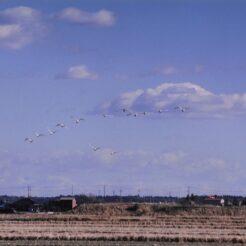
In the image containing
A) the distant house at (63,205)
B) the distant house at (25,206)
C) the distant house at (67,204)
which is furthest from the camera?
the distant house at (25,206)

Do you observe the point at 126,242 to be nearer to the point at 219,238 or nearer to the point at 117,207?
the point at 219,238

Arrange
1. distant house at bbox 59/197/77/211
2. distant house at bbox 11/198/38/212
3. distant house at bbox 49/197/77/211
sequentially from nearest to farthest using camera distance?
distant house at bbox 59/197/77/211, distant house at bbox 49/197/77/211, distant house at bbox 11/198/38/212

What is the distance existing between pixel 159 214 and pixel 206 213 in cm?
598

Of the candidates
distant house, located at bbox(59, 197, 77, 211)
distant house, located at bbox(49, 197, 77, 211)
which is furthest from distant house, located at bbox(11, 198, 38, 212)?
distant house, located at bbox(59, 197, 77, 211)

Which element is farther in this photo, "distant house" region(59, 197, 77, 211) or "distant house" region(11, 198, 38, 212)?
"distant house" region(11, 198, 38, 212)

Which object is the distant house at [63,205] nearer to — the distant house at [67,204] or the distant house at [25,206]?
the distant house at [67,204]

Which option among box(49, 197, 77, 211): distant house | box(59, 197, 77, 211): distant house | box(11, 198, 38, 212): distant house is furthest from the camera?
box(11, 198, 38, 212): distant house

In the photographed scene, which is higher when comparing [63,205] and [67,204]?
[67,204]

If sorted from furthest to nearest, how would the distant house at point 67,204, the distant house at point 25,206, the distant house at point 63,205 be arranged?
1. the distant house at point 25,206
2. the distant house at point 63,205
3. the distant house at point 67,204

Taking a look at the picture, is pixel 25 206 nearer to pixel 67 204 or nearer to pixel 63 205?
pixel 63 205

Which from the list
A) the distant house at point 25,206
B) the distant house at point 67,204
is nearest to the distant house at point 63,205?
the distant house at point 67,204

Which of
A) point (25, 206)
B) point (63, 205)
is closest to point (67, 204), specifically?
point (63, 205)

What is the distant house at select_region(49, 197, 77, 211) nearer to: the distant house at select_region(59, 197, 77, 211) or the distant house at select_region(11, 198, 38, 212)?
the distant house at select_region(59, 197, 77, 211)

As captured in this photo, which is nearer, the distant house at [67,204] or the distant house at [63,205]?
the distant house at [67,204]
